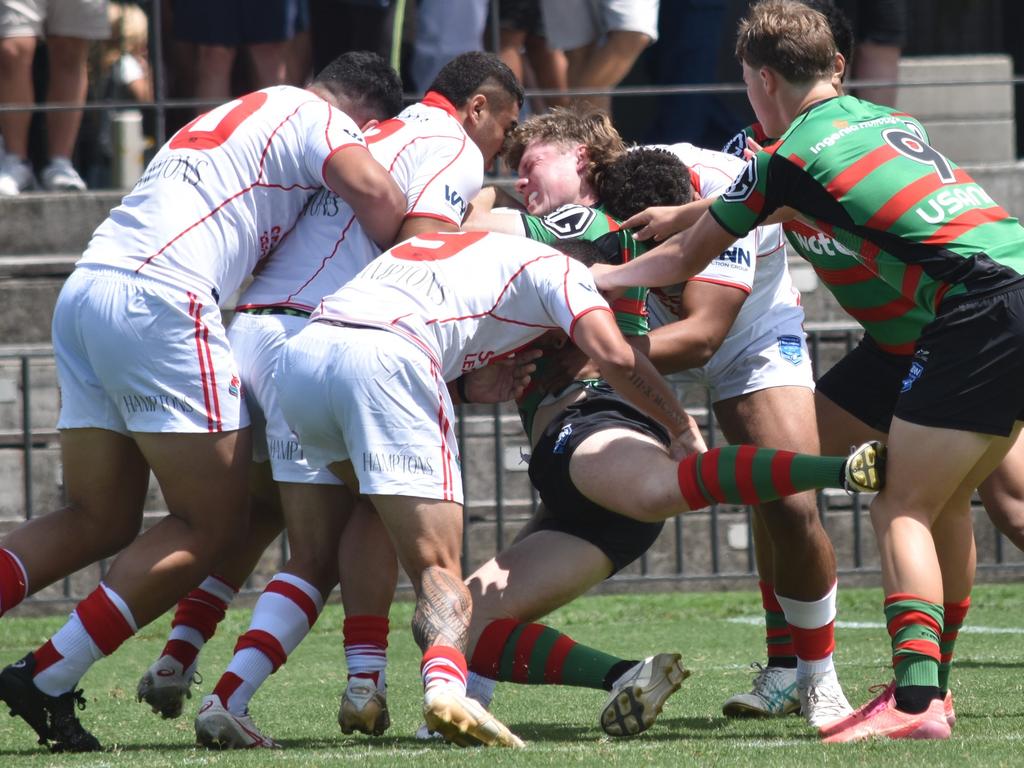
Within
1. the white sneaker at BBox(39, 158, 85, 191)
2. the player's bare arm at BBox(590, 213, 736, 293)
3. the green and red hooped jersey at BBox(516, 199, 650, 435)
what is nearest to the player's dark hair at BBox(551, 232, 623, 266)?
the green and red hooped jersey at BBox(516, 199, 650, 435)

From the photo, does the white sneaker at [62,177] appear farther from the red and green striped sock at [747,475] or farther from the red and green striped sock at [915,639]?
the red and green striped sock at [915,639]

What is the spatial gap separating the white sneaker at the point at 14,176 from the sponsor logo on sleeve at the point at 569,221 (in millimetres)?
5417

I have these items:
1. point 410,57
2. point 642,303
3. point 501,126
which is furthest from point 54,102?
point 642,303

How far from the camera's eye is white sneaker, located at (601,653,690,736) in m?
4.60

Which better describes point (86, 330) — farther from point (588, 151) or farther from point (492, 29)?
point (492, 29)

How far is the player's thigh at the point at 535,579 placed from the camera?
4801mm

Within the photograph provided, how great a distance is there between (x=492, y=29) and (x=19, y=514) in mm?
3828

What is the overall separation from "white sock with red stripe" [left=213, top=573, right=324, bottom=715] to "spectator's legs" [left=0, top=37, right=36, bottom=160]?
18.7ft

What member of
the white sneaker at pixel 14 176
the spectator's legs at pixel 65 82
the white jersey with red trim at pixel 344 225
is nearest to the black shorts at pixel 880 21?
the spectator's legs at pixel 65 82

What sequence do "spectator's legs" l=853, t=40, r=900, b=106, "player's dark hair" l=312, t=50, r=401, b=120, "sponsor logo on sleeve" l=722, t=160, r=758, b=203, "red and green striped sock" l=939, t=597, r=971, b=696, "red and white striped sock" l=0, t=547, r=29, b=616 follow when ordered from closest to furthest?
"sponsor logo on sleeve" l=722, t=160, r=758, b=203
"red and white striped sock" l=0, t=547, r=29, b=616
"red and green striped sock" l=939, t=597, r=971, b=696
"player's dark hair" l=312, t=50, r=401, b=120
"spectator's legs" l=853, t=40, r=900, b=106

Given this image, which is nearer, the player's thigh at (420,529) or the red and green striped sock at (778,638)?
the player's thigh at (420,529)

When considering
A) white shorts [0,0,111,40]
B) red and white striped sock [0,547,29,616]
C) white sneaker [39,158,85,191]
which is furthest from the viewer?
white sneaker [39,158,85,191]

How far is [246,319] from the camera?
16.7ft

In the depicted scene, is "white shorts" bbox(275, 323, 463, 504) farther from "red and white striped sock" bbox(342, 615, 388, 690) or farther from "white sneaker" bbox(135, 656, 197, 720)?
"white sneaker" bbox(135, 656, 197, 720)
